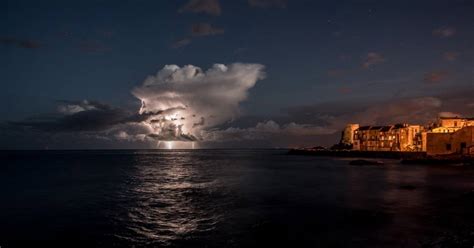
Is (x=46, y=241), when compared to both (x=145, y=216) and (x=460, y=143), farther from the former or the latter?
(x=460, y=143)

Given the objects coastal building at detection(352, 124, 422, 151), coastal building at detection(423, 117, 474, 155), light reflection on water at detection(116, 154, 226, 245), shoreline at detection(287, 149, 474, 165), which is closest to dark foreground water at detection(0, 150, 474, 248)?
light reflection on water at detection(116, 154, 226, 245)

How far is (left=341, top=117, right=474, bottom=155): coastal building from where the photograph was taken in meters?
94.8

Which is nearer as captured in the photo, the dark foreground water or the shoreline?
the dark foreground water

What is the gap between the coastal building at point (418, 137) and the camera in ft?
311

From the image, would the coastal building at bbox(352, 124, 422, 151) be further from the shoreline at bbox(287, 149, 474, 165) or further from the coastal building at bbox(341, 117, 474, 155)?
the shoreline at bbox(287, 149, 474, 165)

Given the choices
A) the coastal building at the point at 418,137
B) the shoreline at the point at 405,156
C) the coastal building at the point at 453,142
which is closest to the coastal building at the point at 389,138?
the coastal building at the point at 418,137

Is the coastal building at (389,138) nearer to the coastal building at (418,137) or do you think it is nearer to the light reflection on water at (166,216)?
the coastal building at (418,137)

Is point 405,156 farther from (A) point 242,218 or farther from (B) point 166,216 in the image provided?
(B) point 166,216

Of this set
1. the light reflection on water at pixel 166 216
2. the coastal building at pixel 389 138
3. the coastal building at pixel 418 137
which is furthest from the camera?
the coastal building at pixel 389 138

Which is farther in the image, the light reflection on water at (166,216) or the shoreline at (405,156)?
the shoreline at (405,156)

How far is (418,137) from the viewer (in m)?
132

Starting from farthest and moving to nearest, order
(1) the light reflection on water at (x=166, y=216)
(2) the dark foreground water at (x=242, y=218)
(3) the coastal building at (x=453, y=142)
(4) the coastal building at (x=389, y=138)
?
(4) the coastal building at (x=389, y=138) → (3) the coastal building at (x=453, y=142) → (1) the light reflection on water at (x=166, y=216) → (2) the dark foreground water at (x=242, y=218)

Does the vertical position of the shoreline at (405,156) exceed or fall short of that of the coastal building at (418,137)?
it falls short

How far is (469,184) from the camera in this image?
144 feet
